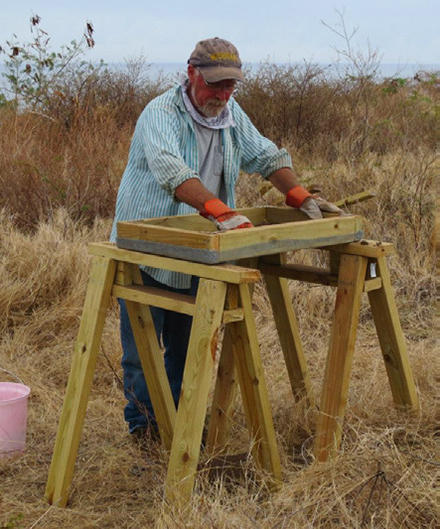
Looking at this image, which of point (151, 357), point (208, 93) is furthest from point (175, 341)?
point (208, 93)

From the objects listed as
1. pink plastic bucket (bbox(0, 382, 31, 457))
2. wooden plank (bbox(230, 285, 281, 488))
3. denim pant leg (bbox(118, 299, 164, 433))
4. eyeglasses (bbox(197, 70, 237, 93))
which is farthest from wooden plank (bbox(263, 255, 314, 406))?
pink plastic bucket (bbox(0, 382, 31, 457))

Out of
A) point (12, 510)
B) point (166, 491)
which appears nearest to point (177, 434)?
point (166, 491)

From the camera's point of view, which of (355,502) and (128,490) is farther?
(128,490)

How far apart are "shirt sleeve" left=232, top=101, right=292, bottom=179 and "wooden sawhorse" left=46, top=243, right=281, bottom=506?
716mm

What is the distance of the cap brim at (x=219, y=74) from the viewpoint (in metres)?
2.84

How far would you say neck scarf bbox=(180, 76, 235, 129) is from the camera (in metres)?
3.03

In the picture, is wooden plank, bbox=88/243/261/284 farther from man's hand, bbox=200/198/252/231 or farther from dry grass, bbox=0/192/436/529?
dry grass, bbox=0/192/436/529

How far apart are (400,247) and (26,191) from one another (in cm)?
298

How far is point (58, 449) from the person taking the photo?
9.53ft

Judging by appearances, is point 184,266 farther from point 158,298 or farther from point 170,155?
point 170,155

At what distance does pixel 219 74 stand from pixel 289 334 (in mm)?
1088

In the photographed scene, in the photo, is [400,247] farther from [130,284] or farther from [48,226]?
[130,284]

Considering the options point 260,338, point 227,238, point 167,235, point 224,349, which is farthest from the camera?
point 260,338

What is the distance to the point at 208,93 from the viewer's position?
9.68 ft
